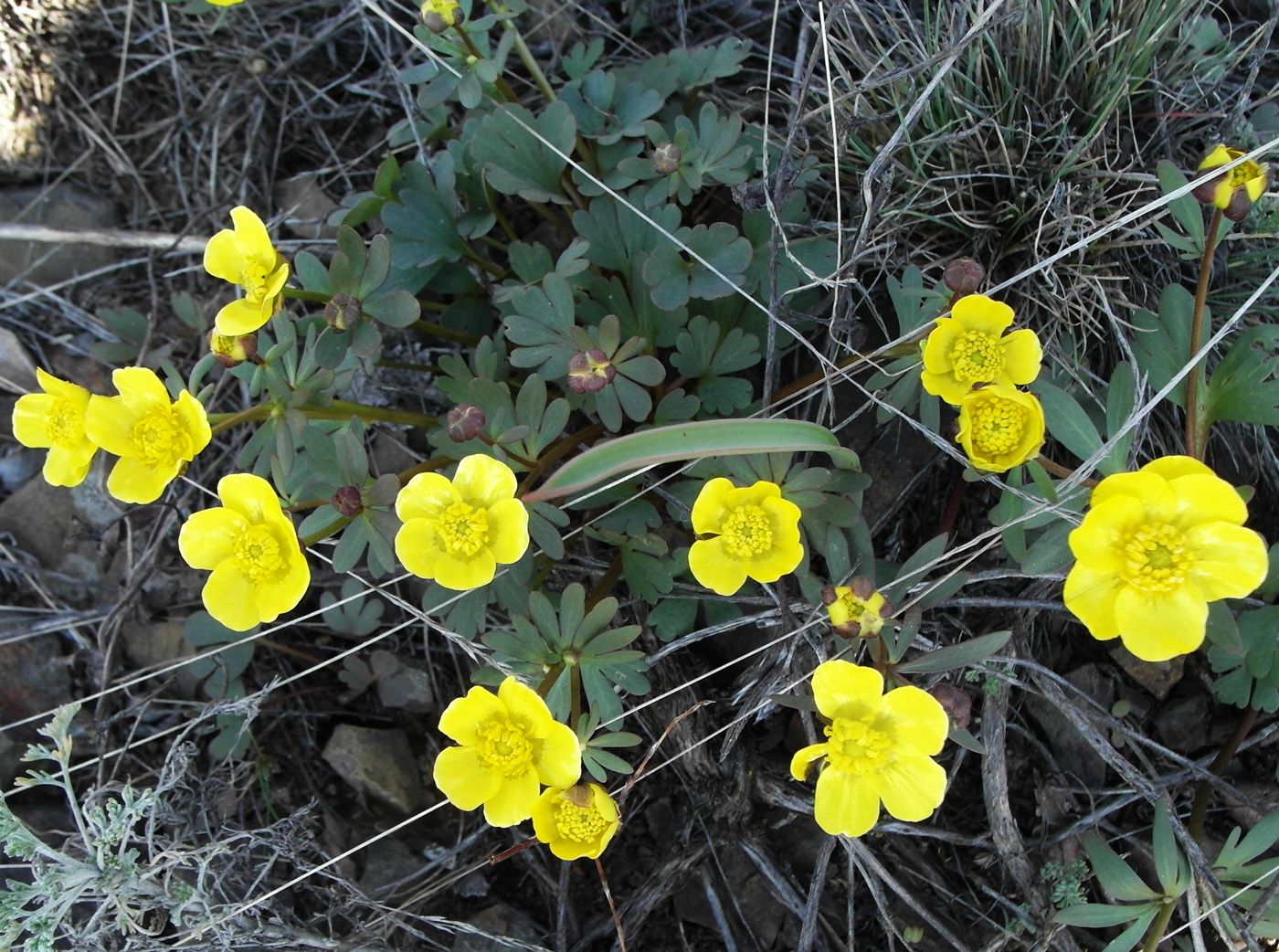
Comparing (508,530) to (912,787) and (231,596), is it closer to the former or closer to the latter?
(231,596)

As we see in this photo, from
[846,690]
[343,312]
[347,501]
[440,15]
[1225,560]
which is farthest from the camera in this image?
[440,15]

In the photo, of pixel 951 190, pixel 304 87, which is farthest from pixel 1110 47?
pixel 304 87

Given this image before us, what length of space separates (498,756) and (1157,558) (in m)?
1.64

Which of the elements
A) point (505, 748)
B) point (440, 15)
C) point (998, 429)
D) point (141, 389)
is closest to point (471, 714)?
point (505, 748)

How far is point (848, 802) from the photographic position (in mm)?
2330

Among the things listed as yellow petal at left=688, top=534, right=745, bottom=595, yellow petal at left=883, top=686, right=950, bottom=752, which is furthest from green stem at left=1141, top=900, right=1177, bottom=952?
yellow petal at left=688, top=534, right=745, bottom=595

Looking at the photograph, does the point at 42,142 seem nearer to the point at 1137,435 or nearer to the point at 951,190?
the point at 951,190

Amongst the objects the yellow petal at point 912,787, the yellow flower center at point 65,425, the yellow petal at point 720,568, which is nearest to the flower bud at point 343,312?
the yellow flower center at point 65,425

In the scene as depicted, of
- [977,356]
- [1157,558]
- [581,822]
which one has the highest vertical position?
[977,356]

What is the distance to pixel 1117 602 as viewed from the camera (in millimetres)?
2193

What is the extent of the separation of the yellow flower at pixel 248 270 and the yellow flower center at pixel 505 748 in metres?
1.22

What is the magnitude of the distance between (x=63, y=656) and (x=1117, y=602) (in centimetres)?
366

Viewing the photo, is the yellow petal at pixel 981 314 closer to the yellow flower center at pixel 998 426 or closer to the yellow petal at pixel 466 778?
the yellow flower center at pixel 998 426

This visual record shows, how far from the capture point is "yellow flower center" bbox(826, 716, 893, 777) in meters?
2.26
